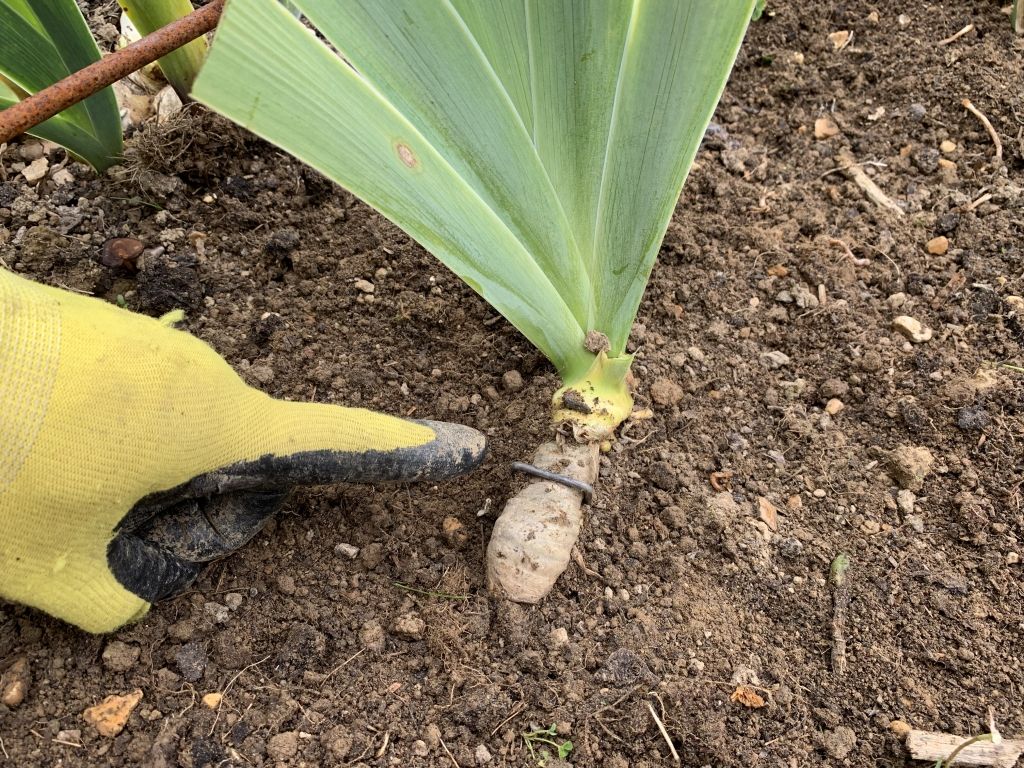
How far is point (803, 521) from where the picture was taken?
3.61 ft

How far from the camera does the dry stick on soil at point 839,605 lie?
0.98 metres

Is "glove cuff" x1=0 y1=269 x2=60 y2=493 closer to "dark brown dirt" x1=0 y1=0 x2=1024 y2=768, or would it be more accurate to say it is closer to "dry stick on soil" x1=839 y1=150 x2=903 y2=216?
"dark brown dirt" x1=0 y1=0 x2=1024 y2=768

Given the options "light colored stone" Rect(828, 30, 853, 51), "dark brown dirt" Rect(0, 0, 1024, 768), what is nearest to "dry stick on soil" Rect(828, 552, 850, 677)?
"dark brown dirt" Rect(0, 0, 1024, 768)

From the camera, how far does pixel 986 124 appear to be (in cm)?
144

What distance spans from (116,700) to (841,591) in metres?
0.98

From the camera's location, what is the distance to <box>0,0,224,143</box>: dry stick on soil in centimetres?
71

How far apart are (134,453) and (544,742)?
1.98 ft

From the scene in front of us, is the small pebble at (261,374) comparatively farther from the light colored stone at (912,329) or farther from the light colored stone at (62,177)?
the light colored stone at (912,329)

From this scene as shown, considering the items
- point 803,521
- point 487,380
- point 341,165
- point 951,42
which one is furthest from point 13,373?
point 951,42

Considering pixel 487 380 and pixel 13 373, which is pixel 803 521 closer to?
pixel 487 380

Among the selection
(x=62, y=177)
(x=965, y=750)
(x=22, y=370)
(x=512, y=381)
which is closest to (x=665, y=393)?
(x=512, y=381)

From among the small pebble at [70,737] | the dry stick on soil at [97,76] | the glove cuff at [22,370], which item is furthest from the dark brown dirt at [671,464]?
the dry stick on soil at [97,76]

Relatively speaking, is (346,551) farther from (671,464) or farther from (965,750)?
(965,750)

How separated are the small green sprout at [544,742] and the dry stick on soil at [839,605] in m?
0.39
